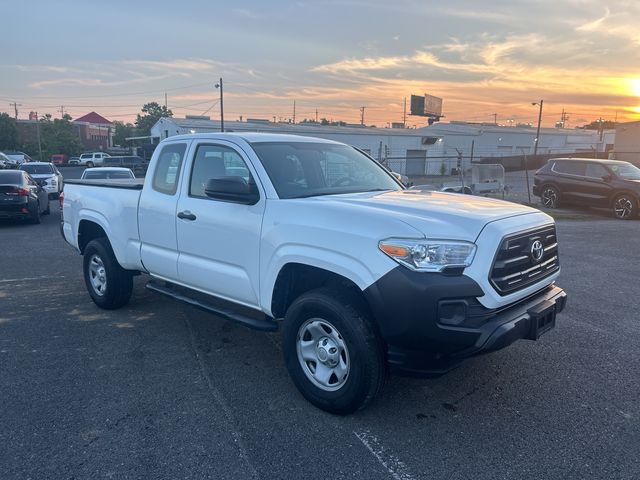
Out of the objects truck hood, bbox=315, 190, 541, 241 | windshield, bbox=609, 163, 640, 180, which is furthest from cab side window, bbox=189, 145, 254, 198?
windshield, bbox=609, 163, 640, 180

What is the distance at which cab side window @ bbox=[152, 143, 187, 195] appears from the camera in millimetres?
5094

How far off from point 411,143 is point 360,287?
45874 mm

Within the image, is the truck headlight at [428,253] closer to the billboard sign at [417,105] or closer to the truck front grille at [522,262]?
the truck front grille at [522,262]

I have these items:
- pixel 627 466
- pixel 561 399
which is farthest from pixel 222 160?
pixel 627 466

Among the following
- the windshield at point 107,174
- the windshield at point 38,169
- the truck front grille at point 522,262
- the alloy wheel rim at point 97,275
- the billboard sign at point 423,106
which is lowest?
the alloy wheel rim at point 97,275

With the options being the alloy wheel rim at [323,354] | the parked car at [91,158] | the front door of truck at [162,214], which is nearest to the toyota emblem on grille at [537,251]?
Answer: the alloy wheel rim at [323,354]

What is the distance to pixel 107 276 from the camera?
5906 millimetres

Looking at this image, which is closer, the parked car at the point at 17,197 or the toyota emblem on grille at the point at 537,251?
the toyota emblem on grille at the point at 537,251

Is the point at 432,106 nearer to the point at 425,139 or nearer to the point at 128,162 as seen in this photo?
the point at 425,139

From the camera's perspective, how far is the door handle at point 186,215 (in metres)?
4.68

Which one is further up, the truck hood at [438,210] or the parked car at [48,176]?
the truck hood at [438,210]

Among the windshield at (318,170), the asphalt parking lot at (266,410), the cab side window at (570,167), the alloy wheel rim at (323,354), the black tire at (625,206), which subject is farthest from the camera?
the cab side window at (570,167)

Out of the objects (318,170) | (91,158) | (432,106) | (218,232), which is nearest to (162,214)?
(218,232)

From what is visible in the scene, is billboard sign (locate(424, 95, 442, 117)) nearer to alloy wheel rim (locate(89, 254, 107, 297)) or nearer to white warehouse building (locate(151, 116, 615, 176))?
white warehouse building (locate(151, 116, 615, 176))
